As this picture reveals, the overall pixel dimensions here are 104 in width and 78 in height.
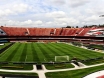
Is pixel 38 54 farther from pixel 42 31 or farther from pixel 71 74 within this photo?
pixel 42 31

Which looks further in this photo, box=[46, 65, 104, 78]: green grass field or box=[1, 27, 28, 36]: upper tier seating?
box=[1, 27, 28, 36]: upper tier seating

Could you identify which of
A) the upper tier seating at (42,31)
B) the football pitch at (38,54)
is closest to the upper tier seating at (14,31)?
the upper tier seating at (42,31)

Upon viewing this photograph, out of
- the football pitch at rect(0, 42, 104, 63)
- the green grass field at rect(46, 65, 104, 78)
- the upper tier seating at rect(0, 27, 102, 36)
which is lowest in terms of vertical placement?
the green grass field at rect(46, 65, 104, 78)

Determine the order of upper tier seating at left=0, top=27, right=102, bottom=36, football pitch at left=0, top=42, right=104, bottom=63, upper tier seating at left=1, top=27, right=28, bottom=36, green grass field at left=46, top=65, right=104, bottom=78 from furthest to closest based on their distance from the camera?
upper tier seating at left=0, top=27, right=102, bottom=36, upper tier seating at left=1, top=27, right=28, bottom=36, football pitch at left=0, top=42, right=104, bottom=63, green grass field at left=46, top=65, right=104, bottom=78

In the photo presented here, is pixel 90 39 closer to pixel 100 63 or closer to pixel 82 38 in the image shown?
pixel 82 38

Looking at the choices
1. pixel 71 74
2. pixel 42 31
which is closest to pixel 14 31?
pixel 42 31

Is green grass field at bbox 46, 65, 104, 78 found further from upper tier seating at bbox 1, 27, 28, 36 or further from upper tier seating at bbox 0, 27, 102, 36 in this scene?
upper tier seating at bbox 1, 27, 28, 36

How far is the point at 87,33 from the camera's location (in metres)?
150

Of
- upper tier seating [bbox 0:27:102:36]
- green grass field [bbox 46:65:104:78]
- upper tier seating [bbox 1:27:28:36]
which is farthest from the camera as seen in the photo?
upper tier seating [bbox 0:27:102:36]

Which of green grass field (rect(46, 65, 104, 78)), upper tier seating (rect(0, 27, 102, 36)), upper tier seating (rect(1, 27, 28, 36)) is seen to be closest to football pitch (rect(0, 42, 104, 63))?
green grass field (rect(46, 65, 104, 78))

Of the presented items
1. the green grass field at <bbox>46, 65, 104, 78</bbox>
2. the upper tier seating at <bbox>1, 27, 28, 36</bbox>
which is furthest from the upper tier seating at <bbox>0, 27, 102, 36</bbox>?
the green grass field at <bbox>46, 65, 104, 78</bbox>

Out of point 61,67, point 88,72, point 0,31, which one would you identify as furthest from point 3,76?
point 0,31

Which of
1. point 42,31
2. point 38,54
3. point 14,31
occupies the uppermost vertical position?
point 14,31

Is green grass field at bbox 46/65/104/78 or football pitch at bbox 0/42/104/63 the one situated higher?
football pitch at bbox 0/42/104/63
